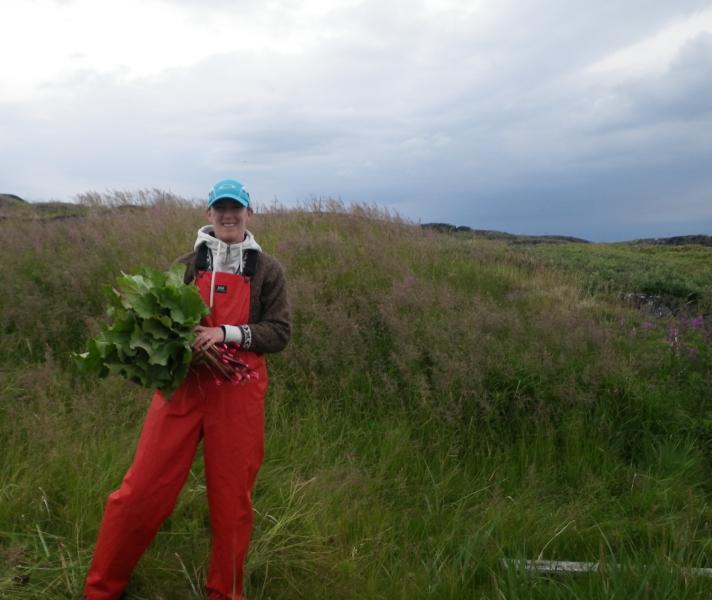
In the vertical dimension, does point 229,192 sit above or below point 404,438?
above

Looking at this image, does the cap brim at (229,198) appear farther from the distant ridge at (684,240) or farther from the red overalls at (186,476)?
the distant ridge at (684,240)

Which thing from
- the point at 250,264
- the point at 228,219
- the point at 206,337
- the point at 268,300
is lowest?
the point at 206,337

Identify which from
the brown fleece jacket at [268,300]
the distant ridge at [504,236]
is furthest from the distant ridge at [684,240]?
the brown fleece jacket at [268,300]

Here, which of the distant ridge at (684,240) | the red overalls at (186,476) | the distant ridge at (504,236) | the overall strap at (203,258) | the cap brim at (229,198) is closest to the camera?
the red overalls at (186,476)

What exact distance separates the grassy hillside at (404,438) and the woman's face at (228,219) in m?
0.81

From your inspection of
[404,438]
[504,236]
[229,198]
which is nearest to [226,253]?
[229,198]

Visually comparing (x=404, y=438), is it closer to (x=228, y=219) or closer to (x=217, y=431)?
(x=217, y=431)

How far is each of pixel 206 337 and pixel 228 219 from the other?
607 millimetres

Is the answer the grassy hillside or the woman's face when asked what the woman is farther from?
the grassy hillside

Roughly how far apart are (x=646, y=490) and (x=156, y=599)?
3205 millimetres

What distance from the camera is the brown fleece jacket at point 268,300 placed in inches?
131

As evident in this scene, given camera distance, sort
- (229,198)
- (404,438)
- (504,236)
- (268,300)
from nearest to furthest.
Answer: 1. (229,198)
2. (268,300)
3. (404,438)
4. (504,236)

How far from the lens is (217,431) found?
10.4 ft

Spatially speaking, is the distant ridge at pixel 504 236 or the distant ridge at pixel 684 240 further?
the distant ridge at pixel 684 240
